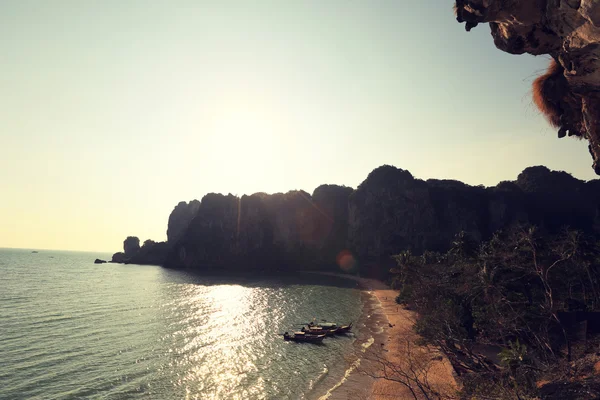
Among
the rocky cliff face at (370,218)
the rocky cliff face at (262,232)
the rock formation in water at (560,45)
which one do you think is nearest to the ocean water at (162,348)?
the rock formation in water at (560,45)

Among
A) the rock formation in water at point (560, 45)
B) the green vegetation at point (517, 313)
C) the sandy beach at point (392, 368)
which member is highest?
the rock formation in water at point (560, 45)

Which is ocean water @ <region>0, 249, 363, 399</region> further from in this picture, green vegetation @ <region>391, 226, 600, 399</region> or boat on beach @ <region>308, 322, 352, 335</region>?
green vegetation @ <region>391, 226, 600, 399</region>

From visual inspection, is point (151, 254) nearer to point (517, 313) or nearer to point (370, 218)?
point (370, 218)

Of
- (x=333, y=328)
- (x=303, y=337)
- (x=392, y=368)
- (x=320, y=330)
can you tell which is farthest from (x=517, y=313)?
(x=333, y=328)

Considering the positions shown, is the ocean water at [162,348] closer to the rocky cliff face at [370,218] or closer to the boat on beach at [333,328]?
the boat on beach at [333,328]

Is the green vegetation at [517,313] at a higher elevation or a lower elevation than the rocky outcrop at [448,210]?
lower

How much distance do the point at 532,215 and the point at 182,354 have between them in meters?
139

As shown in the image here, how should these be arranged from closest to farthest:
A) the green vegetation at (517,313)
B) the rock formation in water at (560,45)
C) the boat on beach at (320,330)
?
the rock formation in water at (560,45)
the green vegetation at (517,313)
the boat on beach at (320,330)

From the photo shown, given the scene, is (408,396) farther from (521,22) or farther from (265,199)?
(265,199)

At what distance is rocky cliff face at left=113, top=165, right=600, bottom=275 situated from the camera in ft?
411

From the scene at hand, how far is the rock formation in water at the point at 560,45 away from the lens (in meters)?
9.16

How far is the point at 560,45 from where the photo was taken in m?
11.1

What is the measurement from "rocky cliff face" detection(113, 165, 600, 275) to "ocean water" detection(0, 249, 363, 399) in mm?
70058

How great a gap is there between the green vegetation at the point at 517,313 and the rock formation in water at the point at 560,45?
746 centimetres
